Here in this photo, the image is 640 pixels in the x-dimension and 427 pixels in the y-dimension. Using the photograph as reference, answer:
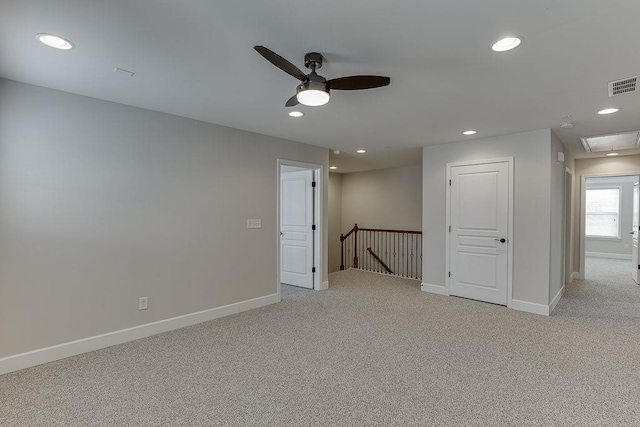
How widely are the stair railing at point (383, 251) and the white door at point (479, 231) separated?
1867 mm

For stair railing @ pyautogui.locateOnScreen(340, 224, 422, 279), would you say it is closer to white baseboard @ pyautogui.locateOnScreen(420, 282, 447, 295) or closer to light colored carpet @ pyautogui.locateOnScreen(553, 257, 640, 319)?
white baseboard @ pyautogui.locateOnScreen(420, 282, 447, 295)

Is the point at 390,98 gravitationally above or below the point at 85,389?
above

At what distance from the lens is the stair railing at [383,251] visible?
23.6 ft

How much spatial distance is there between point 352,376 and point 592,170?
6.62m

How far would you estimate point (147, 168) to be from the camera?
345 centimetres

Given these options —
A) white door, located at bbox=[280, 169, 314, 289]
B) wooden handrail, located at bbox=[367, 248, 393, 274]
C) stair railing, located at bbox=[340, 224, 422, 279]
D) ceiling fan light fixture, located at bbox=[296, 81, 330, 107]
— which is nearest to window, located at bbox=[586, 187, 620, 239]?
stair railing, located at bbox=[340, 224, 422, 279]

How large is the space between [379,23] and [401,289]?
4525 millimetres

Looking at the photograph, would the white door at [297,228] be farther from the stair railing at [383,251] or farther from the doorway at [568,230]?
the doorway at [568,230]

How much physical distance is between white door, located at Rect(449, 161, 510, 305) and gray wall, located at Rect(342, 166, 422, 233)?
251 centimetres

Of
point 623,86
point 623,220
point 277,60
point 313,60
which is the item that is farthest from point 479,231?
point 623,220

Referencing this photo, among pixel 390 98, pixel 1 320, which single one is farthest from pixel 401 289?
pixel 1 320

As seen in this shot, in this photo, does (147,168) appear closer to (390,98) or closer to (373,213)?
(390,98)

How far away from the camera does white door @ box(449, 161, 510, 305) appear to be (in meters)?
4.50

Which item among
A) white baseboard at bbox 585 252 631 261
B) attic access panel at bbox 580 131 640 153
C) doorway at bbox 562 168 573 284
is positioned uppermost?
attic access panel at bbox 580 131 640 153
